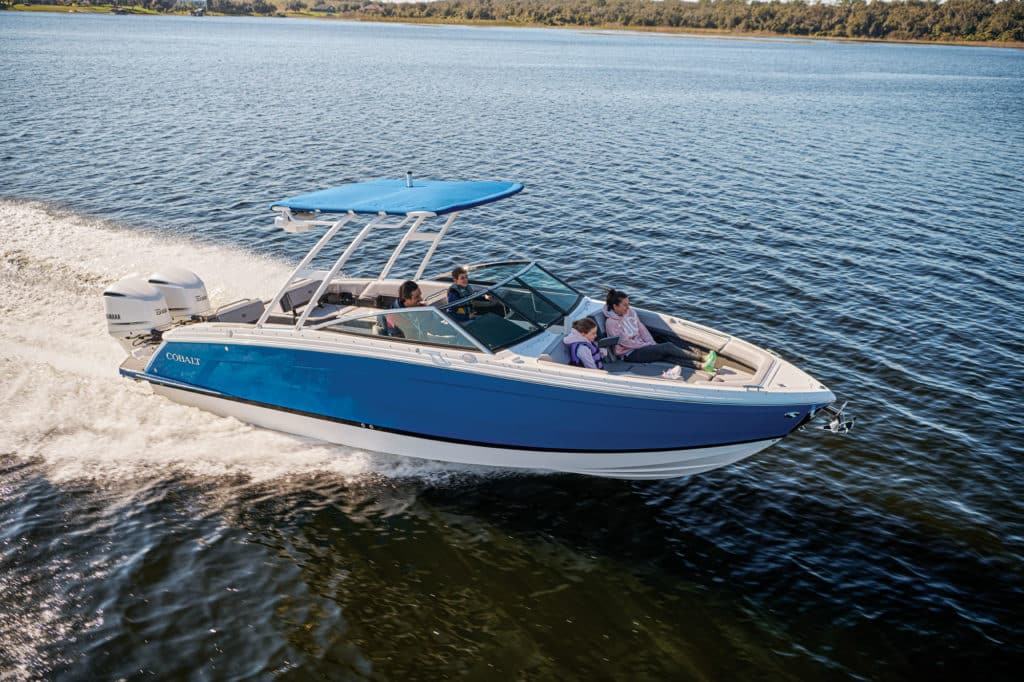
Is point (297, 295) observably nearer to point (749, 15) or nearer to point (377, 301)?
point (377, 301)

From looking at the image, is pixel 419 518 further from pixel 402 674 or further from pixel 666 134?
pixel 666 134

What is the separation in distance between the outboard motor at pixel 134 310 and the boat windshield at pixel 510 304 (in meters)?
4.58

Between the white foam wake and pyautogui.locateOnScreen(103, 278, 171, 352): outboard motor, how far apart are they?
1017mm

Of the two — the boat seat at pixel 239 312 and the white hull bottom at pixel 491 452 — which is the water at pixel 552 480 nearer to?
the white hull bottom at pixel 491 452

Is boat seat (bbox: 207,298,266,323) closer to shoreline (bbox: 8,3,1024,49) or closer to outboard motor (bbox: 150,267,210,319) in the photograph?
outboard motor (bbox: 150,267,210,319)

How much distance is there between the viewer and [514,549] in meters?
8.24

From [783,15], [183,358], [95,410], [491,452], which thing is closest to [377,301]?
[183,358]

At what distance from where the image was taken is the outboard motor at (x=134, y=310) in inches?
408

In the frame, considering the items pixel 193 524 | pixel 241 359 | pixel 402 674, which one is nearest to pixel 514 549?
pixel 402 674

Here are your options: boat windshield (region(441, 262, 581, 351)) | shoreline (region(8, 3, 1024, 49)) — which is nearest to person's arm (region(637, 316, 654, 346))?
boat windshield (region(441, 262, 581, 351))

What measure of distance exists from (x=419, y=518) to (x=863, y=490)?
5.66 meters

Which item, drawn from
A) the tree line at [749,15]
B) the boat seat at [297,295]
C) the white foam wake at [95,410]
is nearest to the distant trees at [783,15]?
the tree line at [749,15]

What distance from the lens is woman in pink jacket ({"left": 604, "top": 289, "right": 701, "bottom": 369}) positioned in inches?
373

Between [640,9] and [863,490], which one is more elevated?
[640,9]
